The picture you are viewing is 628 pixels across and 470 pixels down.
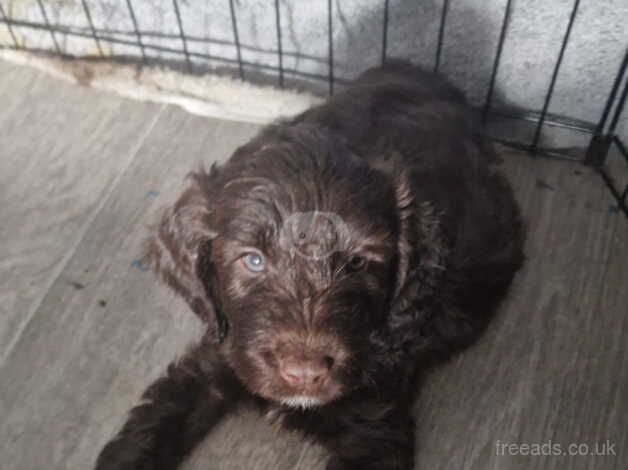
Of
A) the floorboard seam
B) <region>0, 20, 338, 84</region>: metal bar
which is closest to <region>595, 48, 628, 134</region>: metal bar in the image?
<region>0, 20, 338, 84</region>: metal bar

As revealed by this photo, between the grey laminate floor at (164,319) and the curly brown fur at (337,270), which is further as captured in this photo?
the grey laminate floor at (164,319)

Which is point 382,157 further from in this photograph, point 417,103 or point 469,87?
point 469,87

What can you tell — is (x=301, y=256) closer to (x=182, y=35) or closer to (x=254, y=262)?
(x=254, y=262)

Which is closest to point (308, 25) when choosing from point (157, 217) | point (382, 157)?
point (157, 217)

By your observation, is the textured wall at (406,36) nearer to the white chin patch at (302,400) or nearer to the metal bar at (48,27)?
the metal bar at (48,27)

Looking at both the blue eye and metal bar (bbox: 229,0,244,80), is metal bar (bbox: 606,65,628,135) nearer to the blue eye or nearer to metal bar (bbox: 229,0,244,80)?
metal bar (bbox: 229,0,244,80)

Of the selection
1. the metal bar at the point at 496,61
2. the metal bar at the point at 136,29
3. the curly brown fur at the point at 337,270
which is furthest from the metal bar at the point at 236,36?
the metal bar at the point at 496,61
